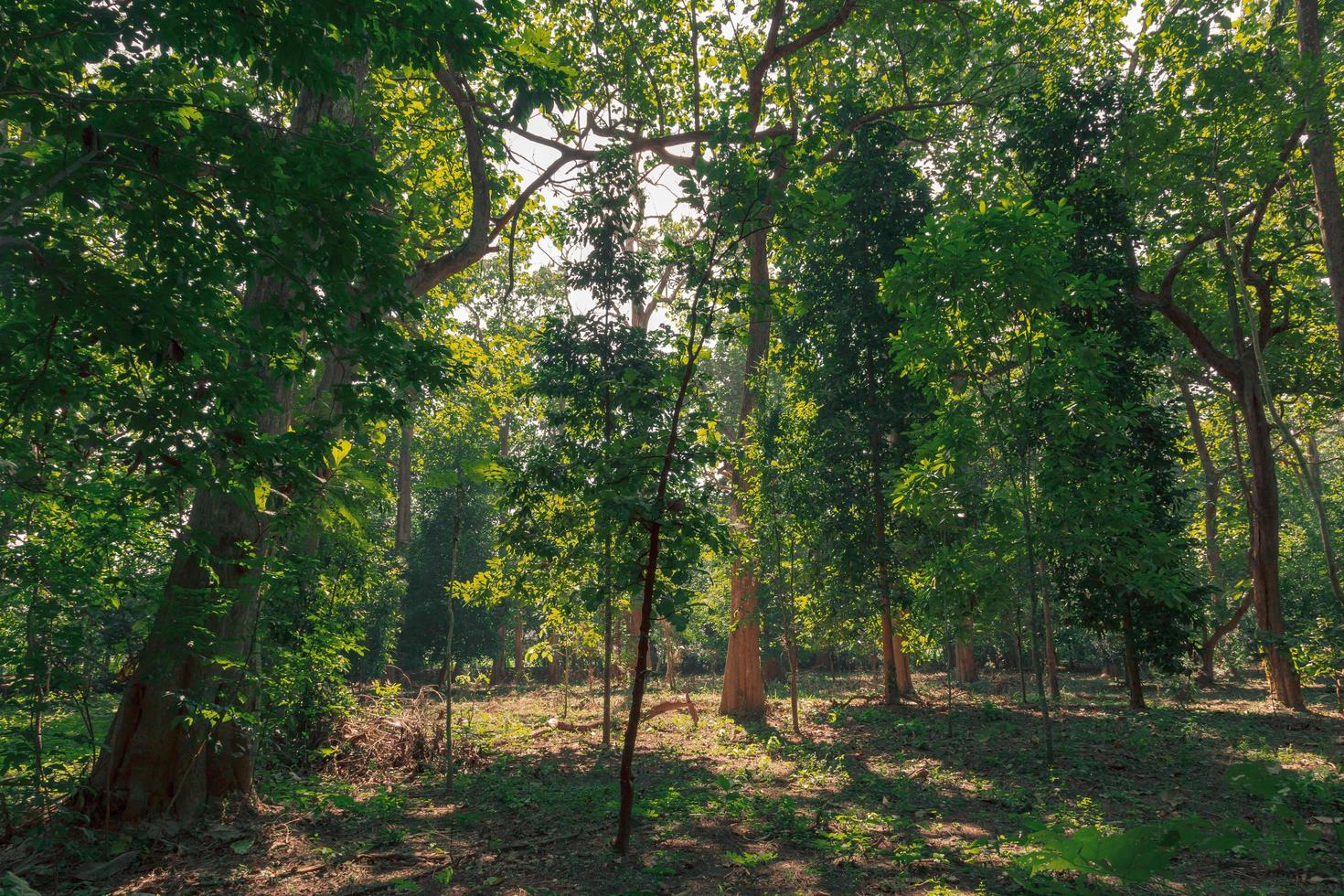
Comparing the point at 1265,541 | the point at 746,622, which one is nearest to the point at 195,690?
the point at 746,622

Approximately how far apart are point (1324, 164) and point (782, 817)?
12.1 meters

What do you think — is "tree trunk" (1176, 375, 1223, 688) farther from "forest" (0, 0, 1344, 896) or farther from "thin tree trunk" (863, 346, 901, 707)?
"thin tree trunk" (863, 346, 901, 707)

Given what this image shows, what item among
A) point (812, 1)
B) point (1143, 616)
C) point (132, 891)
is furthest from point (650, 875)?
point (812, 1)

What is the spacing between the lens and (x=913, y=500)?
9.07 m

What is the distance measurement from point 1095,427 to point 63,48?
9945 mm

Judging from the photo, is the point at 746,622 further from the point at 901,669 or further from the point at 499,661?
the point at 499,661

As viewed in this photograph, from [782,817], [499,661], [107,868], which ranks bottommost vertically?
[499,661]

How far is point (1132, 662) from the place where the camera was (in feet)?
42.7

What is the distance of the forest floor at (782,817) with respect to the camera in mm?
4938

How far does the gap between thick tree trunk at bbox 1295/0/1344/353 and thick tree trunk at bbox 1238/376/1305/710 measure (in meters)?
4.43

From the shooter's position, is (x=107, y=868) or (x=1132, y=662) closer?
(x=107, y=868)

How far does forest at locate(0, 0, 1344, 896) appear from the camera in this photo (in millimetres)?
4684

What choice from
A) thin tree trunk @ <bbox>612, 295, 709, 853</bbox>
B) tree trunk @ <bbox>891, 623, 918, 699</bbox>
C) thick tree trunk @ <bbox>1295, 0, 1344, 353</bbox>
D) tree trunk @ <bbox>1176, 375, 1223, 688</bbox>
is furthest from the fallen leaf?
tree trunk @ <bbox>1176, 375, 1223, 688</bbox>

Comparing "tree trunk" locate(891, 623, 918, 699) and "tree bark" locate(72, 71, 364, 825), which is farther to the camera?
"tree trunk" locate(891, 623, 918, 699)
